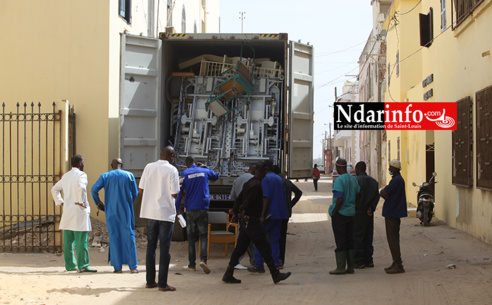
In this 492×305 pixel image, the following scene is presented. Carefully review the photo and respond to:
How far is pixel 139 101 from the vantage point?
35.6ft

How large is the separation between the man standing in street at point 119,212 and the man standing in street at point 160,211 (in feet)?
3.84

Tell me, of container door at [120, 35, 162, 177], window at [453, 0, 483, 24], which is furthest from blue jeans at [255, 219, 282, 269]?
window at [453, 0, 483, 24]

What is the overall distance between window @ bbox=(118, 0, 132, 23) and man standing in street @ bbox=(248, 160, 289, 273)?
6833 mm

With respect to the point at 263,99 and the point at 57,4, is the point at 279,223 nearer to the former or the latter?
the point at 263,99

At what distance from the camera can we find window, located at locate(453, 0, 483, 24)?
10795 millimetres

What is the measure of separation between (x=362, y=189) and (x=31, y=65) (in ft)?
25.9

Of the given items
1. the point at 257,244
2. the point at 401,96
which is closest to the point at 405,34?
the point at 401,96

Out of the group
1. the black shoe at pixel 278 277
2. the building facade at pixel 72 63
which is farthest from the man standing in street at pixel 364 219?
the building facade at pixel 72 63

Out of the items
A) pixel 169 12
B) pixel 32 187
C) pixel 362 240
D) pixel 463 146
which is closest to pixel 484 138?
pixel 463 146

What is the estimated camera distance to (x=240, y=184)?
30.2 feet

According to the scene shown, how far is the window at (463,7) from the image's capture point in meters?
10.8

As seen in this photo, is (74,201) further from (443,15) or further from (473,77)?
(443,15)

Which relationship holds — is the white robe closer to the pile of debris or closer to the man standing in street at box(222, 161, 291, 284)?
the man standing in street at box(222, 161, 291, 284)

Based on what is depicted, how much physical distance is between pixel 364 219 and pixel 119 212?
349 cm
